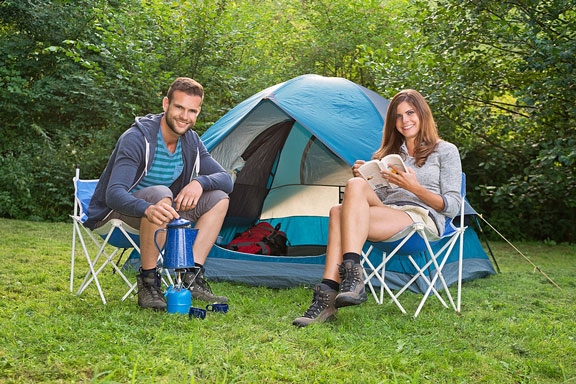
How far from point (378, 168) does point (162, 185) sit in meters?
0.93

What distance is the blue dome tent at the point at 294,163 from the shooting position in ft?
10.1

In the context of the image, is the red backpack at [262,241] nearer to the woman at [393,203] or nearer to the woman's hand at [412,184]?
the woman at [393,203]

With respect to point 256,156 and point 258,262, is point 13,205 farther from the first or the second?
point 258,262

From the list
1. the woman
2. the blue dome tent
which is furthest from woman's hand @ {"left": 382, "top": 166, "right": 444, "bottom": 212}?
the blue dome tent

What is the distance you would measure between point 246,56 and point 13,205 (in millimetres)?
3740

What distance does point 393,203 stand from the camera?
2.49m

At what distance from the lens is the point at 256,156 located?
4125 millimetres

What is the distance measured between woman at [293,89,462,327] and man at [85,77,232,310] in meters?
0.53

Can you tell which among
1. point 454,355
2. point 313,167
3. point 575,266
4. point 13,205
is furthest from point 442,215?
point 13,205

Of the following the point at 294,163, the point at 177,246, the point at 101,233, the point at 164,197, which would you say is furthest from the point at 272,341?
the point at 294,163

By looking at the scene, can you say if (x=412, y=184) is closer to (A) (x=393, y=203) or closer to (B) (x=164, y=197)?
(A) (x=393, y=203)

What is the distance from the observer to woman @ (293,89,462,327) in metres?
2.09

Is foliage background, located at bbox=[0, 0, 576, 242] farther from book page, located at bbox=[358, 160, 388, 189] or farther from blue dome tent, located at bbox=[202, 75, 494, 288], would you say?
book page, located at bbox=[358, 160, 388, 189]

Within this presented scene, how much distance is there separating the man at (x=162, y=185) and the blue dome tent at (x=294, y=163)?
729mm
